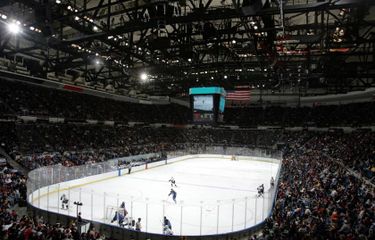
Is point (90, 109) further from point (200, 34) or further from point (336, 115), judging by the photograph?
point (336, 115)

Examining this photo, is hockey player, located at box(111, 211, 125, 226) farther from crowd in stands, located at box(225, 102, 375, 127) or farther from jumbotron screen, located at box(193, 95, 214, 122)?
crowd in stands, located at box(225, 102, 375, 127)

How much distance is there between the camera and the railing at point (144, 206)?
13836 millimetres

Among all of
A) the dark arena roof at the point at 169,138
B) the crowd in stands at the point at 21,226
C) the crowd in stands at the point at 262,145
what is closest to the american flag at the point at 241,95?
the dark arena roof at the point at 169,138

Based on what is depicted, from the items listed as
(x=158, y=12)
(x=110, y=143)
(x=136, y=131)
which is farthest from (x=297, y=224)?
(x=136, y=131)

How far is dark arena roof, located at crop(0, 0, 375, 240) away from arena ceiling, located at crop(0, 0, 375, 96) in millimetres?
85

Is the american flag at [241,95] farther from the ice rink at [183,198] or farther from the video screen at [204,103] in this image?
the ice rink at [183,198]

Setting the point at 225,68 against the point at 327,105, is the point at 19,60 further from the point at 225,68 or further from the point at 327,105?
the point at 327,105

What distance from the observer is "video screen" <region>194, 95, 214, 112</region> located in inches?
1277

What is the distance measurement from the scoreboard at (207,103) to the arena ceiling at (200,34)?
143 centimetres

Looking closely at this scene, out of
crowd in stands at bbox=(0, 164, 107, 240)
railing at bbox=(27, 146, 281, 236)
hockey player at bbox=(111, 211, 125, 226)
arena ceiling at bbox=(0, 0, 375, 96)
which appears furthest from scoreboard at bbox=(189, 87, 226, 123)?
hockey player at bbox=(111, 211, 125, 226)

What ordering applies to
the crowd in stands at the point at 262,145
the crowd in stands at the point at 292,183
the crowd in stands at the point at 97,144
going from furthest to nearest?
the crowd in stands at the point at 97,144 < the crowd in stands at the point at 262,145 < the crowd in stands at the point at 292,183

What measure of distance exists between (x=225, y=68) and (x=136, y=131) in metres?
24.1

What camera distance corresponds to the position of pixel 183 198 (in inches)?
783

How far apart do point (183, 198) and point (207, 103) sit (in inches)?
581
